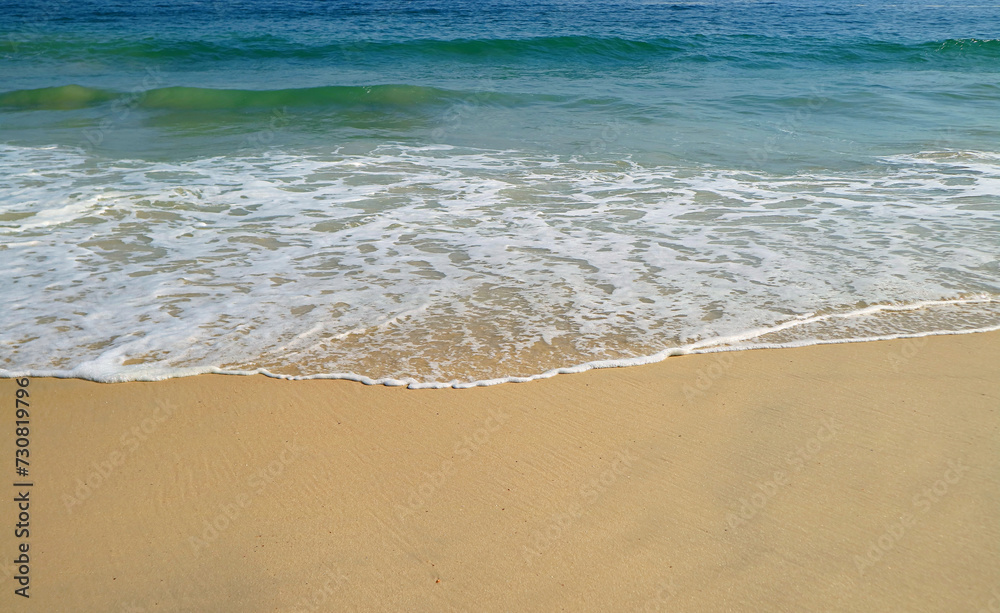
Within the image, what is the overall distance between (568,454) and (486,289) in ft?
5.76

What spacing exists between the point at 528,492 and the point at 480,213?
3.77 meters

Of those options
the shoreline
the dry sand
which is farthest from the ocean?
the dry sand

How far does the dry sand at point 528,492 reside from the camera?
222cm

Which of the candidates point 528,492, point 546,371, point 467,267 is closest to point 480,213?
point 467,267

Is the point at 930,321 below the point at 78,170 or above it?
above

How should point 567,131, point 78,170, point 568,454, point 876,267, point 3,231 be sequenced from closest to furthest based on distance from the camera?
point 568,454
point 876,267
point 3,231
point 78,170
point 567,131

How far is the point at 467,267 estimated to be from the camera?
4770 mm

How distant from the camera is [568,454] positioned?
9.27 feet

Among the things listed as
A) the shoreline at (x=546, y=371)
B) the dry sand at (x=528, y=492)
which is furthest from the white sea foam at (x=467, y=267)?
the dry sand at (x=528, y=492)

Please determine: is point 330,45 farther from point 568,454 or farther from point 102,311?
point 568,454

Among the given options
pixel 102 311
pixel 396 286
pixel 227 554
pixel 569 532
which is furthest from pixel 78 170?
pixel 569 532

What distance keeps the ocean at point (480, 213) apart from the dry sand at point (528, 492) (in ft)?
1.09

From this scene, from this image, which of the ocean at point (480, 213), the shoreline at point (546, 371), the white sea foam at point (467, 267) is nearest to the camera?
the shoreline at point (546, 371)

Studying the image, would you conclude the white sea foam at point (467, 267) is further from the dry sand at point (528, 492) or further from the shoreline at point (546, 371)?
the dry sand at point (528, 492)
